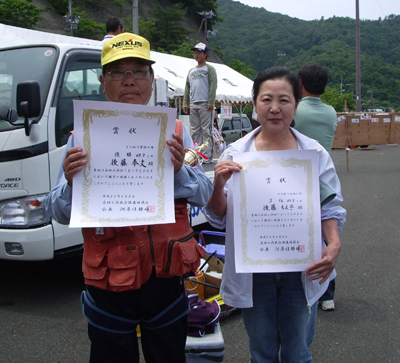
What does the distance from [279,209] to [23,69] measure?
10.0 ft

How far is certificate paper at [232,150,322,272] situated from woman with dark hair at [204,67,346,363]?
3.1 inches

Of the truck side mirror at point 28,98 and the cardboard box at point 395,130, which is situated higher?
the truck side mirror at point 28,98

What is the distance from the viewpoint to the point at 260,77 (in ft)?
6.54

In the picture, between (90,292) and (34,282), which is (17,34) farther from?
(90,292)

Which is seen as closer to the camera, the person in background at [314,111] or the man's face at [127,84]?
the man's face at [127,84]

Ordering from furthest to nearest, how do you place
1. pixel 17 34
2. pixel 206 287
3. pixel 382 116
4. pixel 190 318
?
pixel 382 116
pixel 17 34
pixel 206 287
pixel 190 318

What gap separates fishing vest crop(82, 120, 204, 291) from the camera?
173 centimetres

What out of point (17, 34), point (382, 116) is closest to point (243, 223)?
point (17, 34)

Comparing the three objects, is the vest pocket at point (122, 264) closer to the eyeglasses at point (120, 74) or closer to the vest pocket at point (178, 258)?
the vest pocket at point (178, 258)

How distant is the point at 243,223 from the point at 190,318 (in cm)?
131

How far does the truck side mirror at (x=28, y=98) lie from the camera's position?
10.5ft

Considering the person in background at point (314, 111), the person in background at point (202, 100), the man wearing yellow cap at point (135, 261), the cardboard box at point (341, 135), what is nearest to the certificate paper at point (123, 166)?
the man wearing yellow cap at point (135, 261)

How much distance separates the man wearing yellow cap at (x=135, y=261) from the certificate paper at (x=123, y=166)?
0.25 ft

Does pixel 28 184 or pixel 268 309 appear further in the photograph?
pixel 28 184
